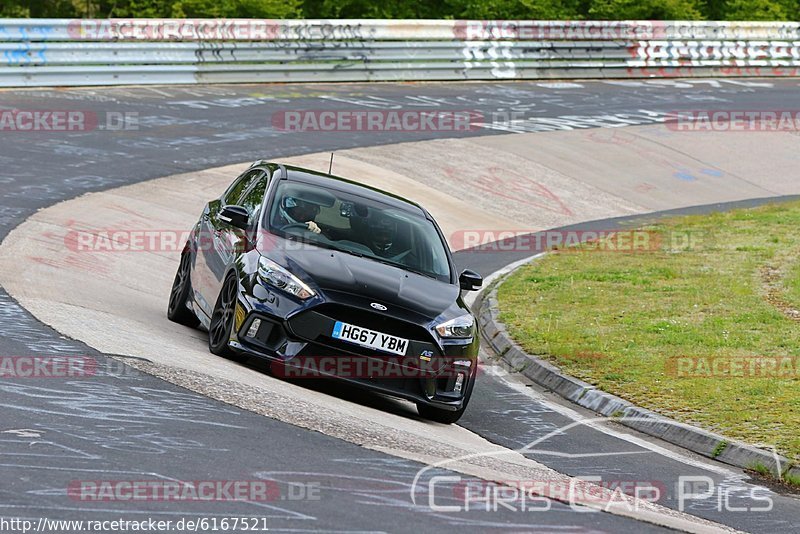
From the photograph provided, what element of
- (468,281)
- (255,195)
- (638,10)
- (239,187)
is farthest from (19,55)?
(638,10)

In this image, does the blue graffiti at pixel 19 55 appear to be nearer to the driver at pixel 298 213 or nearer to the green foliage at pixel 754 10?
the driver at pixel 298 213

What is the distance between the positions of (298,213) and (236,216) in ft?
1.68

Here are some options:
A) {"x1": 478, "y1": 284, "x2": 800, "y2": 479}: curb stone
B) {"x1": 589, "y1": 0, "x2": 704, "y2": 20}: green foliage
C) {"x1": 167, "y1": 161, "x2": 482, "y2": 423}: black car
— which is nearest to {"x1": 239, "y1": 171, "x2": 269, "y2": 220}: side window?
{"x1": 167, "y1": 161, "x2": 482, "y2": 423}: black car

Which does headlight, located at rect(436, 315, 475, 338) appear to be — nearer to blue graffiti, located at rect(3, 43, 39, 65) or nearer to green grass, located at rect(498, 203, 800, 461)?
green grass, located at rect(498, 203, 800, 461)

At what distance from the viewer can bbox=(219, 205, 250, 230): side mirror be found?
10398 millimetres

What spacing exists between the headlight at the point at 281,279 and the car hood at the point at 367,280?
0.17 feet

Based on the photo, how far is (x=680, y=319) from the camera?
14.0 m

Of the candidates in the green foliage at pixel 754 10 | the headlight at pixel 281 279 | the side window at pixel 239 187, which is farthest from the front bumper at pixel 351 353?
the green foliage at pixel 754 10

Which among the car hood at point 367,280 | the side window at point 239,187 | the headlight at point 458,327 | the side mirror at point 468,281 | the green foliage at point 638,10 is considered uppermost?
the green foliage at point 638,10

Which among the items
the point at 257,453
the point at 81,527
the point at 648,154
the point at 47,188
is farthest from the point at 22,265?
the point at 648,154

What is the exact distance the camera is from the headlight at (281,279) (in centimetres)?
931

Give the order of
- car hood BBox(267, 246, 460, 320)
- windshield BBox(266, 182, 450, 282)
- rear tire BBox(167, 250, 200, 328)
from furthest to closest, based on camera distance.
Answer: rear tire BBox(167, 250, 200, 328), windshield BBox(266, 182, 450, 282), car hood BBox(267, 246, 460, 320)

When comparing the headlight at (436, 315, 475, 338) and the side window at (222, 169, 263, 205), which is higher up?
the side window at (222, 169, 263, 205)

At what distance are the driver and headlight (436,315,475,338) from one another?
146 centimetres
